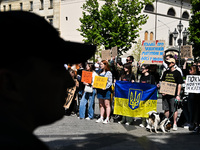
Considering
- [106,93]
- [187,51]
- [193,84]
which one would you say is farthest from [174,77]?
[187,51]

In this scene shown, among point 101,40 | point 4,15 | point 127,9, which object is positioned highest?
point 127,9

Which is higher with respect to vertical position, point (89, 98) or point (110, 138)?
point (89, 98)

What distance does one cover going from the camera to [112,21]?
28.1 m

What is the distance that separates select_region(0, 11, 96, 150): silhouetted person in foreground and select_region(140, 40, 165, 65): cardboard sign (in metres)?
8.41

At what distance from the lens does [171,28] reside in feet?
155

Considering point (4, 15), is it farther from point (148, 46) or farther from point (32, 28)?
point (148, 46)

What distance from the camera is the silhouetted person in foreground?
720 mm

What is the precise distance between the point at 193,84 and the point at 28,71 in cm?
719

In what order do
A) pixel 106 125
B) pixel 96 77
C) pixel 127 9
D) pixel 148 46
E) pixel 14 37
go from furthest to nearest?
pixel 127 9 < pixel 148 46 < pixel 96 77 < pixel 106 125 < pixel 14 37

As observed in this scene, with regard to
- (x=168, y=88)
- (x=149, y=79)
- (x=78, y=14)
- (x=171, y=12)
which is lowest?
(x=168, y=88)

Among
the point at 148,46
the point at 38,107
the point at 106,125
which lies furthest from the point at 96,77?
the point at 38,107

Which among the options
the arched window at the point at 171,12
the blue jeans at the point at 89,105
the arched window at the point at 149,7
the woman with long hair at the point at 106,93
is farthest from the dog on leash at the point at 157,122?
the arched window at the point at 171,12

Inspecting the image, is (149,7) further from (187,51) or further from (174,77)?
(174,77)

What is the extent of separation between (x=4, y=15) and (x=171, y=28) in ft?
159
